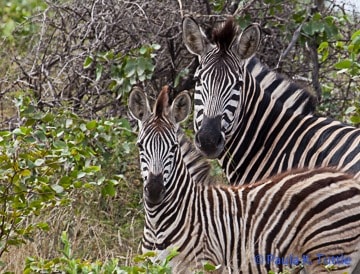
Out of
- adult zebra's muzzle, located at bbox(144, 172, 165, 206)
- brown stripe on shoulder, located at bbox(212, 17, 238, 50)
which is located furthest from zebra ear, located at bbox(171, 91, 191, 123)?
brown stripe on shoulder, located at bbox(212, 17, 238, 50)

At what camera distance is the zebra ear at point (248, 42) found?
7.61m

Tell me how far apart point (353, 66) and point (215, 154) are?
1.26m

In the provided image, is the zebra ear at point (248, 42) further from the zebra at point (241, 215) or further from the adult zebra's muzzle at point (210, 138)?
the zebra at point (241, 215)

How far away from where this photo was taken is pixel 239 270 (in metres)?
6.07

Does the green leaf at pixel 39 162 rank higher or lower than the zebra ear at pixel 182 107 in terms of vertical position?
lower

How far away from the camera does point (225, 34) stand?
7.53m

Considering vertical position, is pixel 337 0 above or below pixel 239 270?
above

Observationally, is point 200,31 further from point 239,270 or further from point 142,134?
point 239,270

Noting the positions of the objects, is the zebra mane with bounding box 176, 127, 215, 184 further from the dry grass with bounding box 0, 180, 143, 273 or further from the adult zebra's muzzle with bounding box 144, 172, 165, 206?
the dry grass with bounding box 0, 180, 143, 273

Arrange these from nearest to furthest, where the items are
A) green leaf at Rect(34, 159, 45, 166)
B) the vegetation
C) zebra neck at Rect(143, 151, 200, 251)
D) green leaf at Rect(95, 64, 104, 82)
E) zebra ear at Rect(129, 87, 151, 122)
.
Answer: green leaf at Rect(34, 159, 45, 166) < zebra neck at Rect(143, 151, 200, 251) < zebra ear at Rect(129, 87, 151, 122) < the vegetation < green leaf at Rect(95, 64, 104, 82)

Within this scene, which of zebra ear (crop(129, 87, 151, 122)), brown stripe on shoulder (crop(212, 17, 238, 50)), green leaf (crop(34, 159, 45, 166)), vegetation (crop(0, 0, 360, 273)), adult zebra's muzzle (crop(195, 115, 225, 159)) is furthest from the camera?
vegetation (crop(0, 0, 360, 273))

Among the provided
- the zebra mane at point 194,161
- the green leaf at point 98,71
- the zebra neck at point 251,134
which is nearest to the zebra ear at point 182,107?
the zebra mane at point 194,161

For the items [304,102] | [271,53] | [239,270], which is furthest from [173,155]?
[271,53]

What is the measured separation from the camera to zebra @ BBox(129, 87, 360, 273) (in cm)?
577
